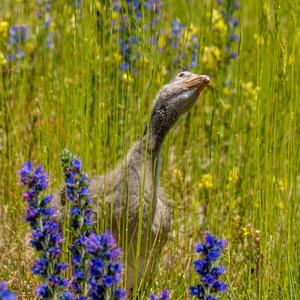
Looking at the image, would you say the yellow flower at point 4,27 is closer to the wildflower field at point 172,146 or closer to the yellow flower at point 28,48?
the wildflower field at point 172,146

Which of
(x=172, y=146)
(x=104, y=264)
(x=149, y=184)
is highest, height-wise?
(x=104, y=264)

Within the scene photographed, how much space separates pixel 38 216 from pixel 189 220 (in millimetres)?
2093

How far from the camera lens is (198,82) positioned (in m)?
3.54

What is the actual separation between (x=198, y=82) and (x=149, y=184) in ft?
1.68

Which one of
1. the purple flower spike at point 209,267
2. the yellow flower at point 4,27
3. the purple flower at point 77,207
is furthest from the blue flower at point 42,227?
the yellow flower at point 4,27

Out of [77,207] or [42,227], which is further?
[77,207]

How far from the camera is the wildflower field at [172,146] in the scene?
2941 mm

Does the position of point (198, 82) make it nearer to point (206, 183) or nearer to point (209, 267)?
point (206, 183)

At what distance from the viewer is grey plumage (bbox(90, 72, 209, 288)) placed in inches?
137

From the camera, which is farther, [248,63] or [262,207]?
[248,63]

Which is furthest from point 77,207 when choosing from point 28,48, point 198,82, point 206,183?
point 28,48

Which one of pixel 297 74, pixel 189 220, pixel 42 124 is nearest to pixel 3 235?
pixel 42 124

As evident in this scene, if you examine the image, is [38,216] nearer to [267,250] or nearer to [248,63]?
[267,250]

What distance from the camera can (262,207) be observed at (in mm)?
3229
